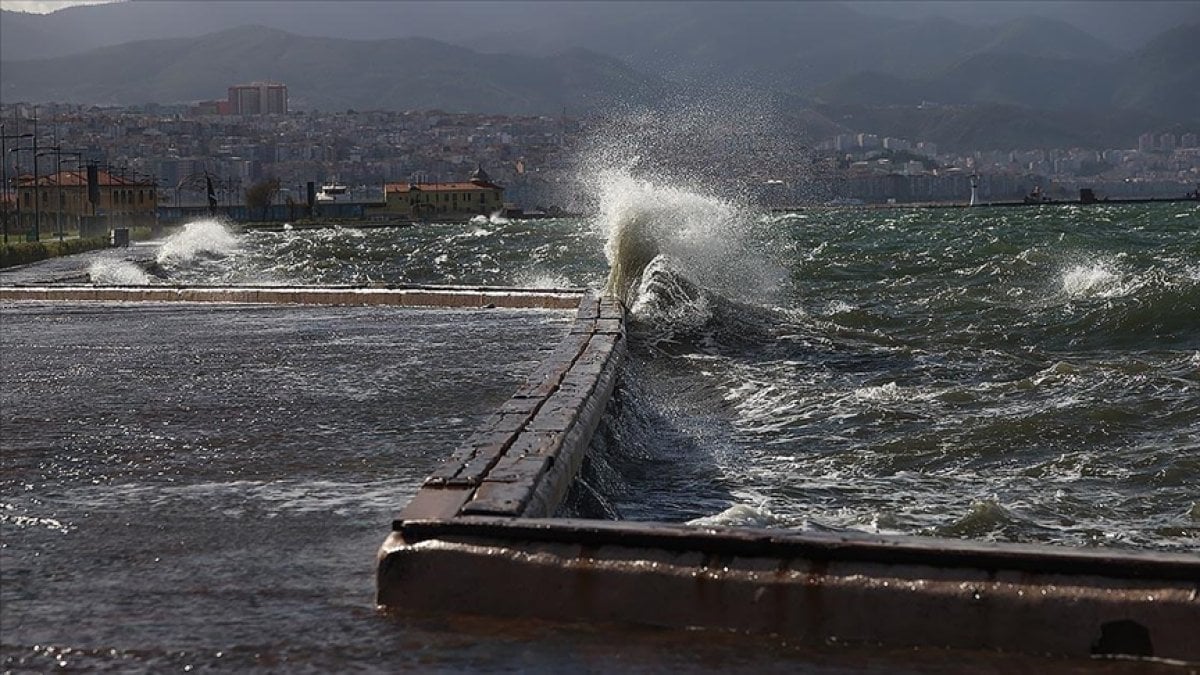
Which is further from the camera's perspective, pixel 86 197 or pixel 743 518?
pixel 86 197

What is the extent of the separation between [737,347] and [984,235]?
25.5 metres

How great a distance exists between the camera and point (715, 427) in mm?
8102

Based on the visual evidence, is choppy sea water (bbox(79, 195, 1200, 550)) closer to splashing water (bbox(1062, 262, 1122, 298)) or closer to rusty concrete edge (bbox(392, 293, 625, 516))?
splashing water (bbox(1062, 262, 1122, 298))

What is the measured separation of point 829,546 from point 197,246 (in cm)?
4684

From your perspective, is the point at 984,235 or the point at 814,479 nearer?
the point at 814,479

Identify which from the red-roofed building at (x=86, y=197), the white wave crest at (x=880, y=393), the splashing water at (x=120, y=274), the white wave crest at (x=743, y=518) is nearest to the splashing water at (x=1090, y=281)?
the white wave crest at (x=880, y=393)

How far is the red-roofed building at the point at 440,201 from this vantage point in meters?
140

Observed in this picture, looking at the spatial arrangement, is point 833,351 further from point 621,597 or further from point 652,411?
point 621,597

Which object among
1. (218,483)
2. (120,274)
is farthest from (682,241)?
(218,483)

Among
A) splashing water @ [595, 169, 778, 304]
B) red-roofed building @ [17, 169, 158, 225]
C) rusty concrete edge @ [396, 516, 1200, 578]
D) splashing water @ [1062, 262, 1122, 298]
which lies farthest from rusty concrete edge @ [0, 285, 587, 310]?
red-roofed building @ [17, 169, 158, 225]

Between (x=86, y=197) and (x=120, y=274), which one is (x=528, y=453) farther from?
(x=86, y=197)

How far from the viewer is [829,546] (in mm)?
3689

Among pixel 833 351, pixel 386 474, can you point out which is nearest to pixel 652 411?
pixel 386 474

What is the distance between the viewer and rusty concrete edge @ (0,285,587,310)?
1450cm
